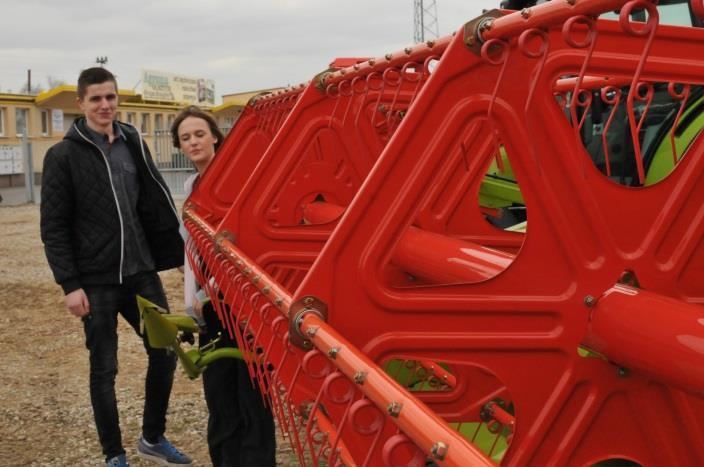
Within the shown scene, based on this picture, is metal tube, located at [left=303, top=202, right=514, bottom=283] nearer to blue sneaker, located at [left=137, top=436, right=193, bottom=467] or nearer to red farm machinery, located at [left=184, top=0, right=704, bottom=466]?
red farm machinery, located at [left=184, top=0, right=704, bottom=466]

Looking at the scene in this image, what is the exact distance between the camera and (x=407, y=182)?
1.75m

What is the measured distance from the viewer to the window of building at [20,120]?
81.8 feet

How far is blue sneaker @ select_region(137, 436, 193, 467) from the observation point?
3979 millimetres

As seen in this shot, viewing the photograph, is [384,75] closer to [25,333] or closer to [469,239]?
[469,239]

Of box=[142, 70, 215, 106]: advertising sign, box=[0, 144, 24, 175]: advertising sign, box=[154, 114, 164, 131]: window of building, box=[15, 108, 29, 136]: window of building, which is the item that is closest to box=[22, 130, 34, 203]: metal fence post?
box=[0, 144, 24, 175]: advertising sign

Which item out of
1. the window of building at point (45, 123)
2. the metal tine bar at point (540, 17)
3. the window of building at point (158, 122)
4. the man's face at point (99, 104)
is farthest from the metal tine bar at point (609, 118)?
the window of building at point (158, 122)

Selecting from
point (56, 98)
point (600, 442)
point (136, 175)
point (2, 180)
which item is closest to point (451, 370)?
point (600, 442)

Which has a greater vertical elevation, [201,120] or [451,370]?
[201,120]

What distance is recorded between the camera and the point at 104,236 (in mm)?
3775

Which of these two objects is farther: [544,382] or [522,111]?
[544,382]

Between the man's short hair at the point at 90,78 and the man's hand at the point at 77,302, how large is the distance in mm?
975

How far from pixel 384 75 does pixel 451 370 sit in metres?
1.28

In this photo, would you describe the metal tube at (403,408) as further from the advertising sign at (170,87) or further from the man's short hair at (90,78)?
the advertising sign at (170,87)

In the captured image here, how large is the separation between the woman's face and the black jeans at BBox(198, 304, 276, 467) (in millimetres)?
1159
